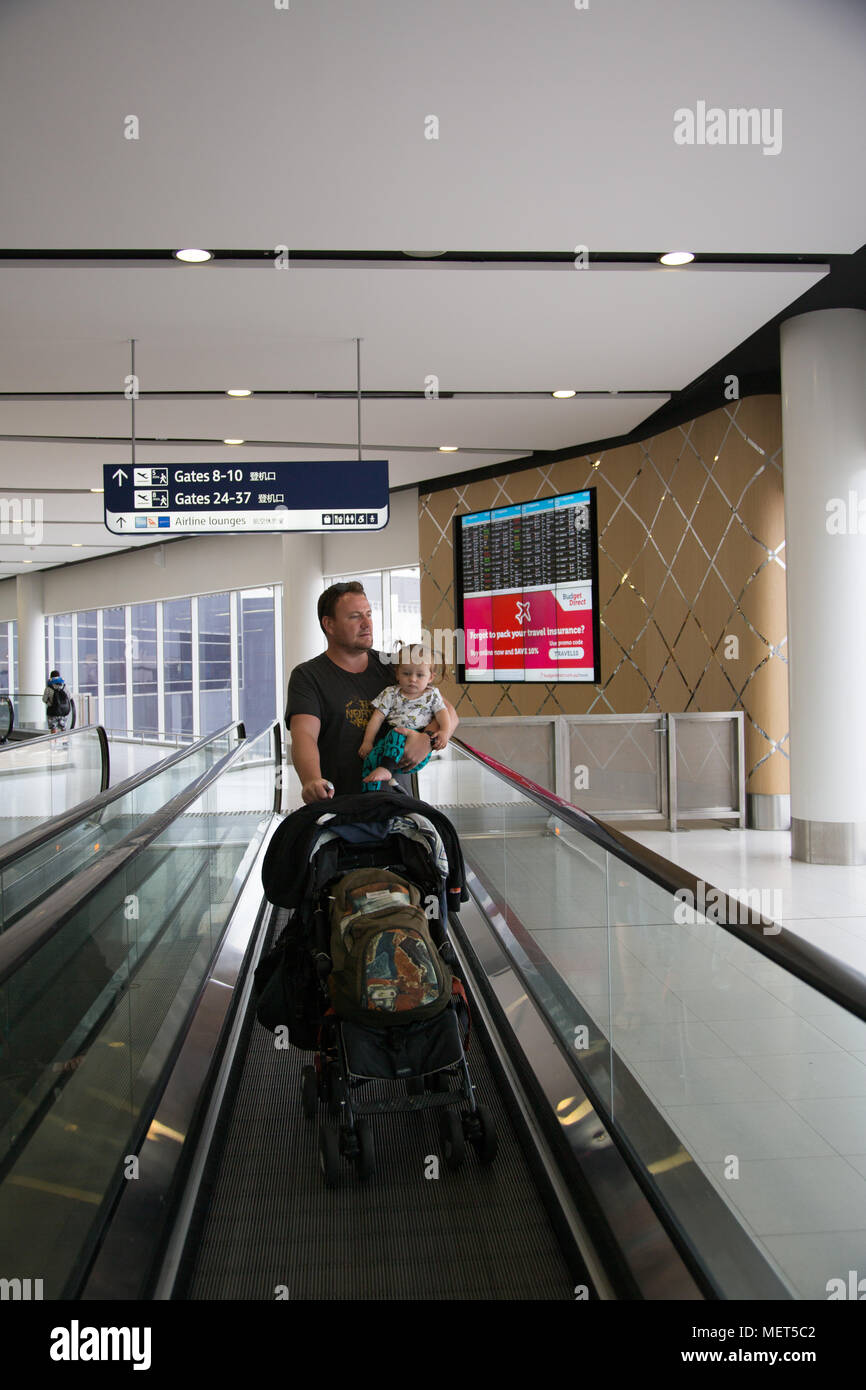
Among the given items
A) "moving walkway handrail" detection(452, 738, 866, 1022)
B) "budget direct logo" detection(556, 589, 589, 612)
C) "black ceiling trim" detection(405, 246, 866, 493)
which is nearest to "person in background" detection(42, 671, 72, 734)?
"black ceiling trim" detection(405, 246, 866, 493)

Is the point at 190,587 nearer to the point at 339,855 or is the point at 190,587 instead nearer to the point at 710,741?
the point at 710,741

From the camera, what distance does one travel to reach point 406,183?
4770 millimetres

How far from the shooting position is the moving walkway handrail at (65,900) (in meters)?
1.66

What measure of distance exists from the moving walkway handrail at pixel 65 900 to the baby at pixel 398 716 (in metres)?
0.82

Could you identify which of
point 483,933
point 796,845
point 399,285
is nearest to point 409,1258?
point 483,933

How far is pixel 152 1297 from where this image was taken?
2219 mm

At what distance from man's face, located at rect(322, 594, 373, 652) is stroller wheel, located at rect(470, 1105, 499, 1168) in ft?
5.57

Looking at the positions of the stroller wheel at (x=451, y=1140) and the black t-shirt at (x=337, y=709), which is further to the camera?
the black t-shirt at (x=337, y=709)

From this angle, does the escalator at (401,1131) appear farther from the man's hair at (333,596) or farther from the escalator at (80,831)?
the man's hair at (333,596)

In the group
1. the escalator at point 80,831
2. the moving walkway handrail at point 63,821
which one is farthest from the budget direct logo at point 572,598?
the moving walkway handrail at point 63,821

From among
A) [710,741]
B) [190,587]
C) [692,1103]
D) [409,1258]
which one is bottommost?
[409,1258]

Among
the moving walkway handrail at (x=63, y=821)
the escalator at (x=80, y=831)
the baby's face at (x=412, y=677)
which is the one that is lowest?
the escalator at (x=80, y=831)

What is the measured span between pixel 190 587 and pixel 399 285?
13698 mm

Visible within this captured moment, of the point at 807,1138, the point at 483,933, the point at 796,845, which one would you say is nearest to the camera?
the point at 807,1138
